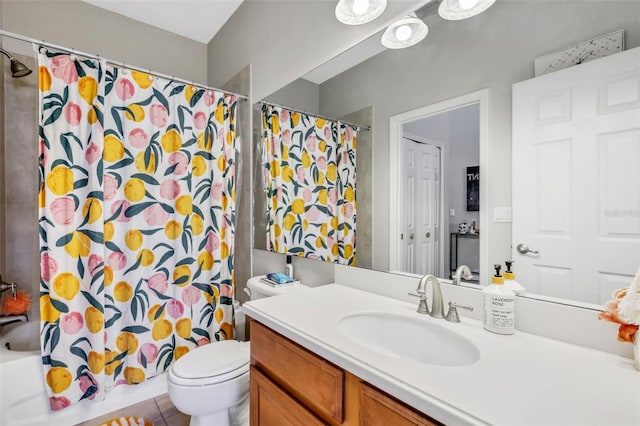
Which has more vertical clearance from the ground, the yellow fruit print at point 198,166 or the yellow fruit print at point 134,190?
the yellow fruit print at point 198,166

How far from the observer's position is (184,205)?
1802 millimetres

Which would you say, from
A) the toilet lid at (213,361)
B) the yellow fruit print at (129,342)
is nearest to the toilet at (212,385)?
the toilet lid at (213,361)

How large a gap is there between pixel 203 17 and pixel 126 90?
1.15 meters

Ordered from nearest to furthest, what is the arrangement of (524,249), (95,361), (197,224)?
(524,249) → (95,361) → (197,224)

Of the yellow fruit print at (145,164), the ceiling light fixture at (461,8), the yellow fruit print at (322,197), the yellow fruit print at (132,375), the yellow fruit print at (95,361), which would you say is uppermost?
the ceiling light fixture at (461,8)

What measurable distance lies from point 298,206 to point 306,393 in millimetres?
1116

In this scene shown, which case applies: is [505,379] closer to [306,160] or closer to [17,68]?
[306,160]

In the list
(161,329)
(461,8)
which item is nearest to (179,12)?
(461,8)

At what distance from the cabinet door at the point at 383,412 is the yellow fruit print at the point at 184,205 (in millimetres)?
1501

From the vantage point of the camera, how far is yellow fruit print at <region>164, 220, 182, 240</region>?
1759 mm

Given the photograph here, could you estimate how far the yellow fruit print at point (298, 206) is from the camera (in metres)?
1.79

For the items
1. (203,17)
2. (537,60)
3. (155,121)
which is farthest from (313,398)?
(203,17)

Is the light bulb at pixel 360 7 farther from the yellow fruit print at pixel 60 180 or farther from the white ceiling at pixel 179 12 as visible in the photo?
the yellow fruit print at pixel 60 180

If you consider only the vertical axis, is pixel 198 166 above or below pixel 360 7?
below
